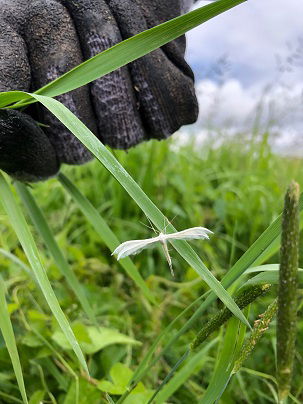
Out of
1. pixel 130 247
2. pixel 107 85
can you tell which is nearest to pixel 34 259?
pixel 130 247

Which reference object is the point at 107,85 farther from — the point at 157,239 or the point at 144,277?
the point at 144,277

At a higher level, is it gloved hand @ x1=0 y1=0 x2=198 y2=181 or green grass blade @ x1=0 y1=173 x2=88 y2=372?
gloved hand @ x1=0 y1=0 x2=198 y2=181

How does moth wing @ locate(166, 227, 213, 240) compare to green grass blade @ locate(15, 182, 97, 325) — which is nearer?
moth wing @ locate(166, 227, 213, 240)

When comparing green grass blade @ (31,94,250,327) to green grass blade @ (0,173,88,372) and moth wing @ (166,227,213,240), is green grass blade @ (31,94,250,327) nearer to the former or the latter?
moth wing @ (166,227,213,240)

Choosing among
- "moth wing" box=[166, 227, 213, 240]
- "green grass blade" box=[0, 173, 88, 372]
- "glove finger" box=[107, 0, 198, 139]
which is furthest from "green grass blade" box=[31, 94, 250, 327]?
"glove finger" box=[107, 0, 198, 139]

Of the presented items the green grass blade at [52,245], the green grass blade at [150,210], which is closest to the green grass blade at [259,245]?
the green grass blade at [150,210]

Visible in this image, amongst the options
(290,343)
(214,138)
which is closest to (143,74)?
(290,343)

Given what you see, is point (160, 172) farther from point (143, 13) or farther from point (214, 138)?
point (143, 13)
